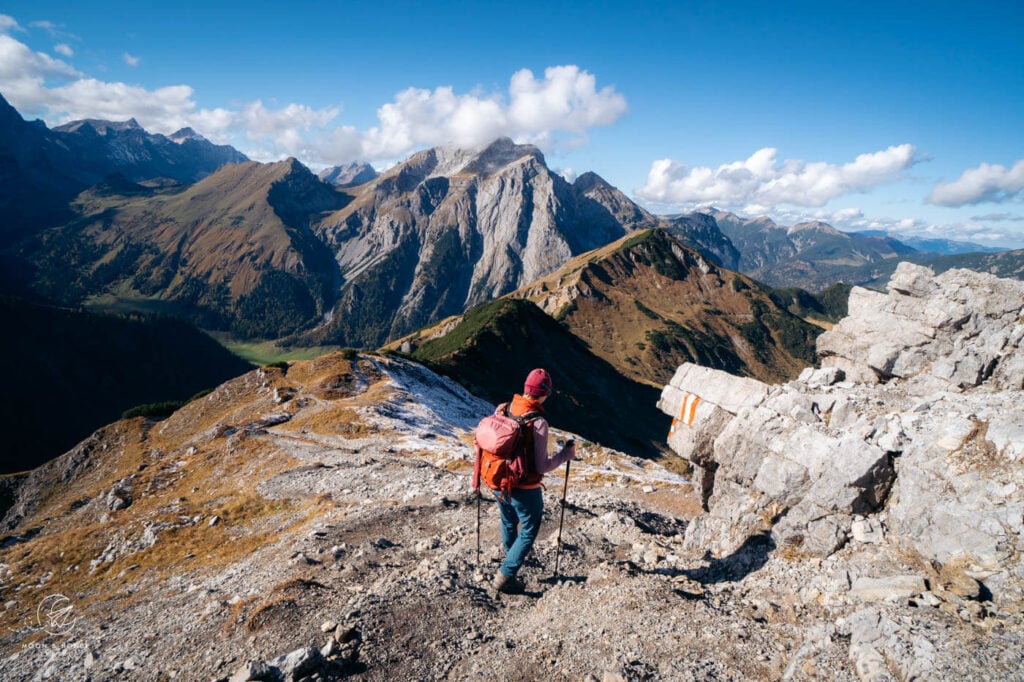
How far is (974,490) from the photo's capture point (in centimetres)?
873

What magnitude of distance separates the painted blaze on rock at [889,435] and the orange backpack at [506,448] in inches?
242

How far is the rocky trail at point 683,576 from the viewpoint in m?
8.23

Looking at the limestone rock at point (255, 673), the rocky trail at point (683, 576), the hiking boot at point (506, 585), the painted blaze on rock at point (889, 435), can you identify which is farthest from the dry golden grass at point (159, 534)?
the painted blaze on rock at point (889, 435)

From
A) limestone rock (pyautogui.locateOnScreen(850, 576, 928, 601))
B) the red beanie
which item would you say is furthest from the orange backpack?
limestone rock (pyautogui.locateOnScreen(850, 576, 928, 601))

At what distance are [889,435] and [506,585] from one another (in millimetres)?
9132

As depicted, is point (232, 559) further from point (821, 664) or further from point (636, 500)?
point (821, 664)

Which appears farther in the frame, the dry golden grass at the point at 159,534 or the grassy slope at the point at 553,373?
the grassy slope at the point at 553,373

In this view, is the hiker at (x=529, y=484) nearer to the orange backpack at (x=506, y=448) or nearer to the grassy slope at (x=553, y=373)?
the orange backpack at (x=506, y=448)

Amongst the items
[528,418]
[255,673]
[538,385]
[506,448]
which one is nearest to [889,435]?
[538,385]

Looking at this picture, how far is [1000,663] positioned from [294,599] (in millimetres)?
12931

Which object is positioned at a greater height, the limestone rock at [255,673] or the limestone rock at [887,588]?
the limestone rock at [887,588]

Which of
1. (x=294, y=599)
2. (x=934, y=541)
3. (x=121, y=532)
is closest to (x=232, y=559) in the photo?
(x=294, y=599)

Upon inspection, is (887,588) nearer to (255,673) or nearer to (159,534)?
(255,673)

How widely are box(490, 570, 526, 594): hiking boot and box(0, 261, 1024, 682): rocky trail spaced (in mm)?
169
